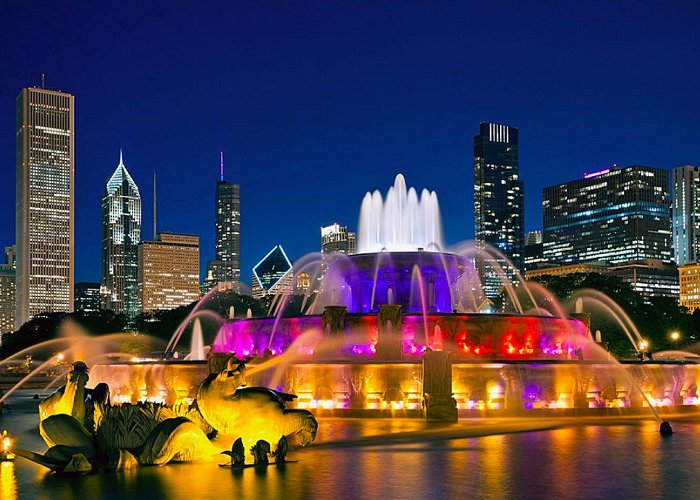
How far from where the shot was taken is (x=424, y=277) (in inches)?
1716

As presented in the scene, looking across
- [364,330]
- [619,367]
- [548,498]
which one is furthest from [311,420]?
[364,330]

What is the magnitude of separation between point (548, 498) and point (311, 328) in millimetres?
23949

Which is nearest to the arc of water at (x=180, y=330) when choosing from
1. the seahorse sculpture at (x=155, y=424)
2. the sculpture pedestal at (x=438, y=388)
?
the sculpture pedestal at (x=438, y=388)

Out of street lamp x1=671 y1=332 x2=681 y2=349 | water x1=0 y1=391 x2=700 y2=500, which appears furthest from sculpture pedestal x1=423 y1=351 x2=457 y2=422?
street lamp x1=671 y1=332 x2=681 y2=349

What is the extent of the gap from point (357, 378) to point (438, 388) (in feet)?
10.9

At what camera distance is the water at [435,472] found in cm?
1541

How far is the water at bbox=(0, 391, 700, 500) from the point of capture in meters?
15.4

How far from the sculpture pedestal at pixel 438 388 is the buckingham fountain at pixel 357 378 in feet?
0.10

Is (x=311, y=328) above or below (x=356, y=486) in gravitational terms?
above

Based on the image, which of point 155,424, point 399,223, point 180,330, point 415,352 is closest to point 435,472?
point 155,424

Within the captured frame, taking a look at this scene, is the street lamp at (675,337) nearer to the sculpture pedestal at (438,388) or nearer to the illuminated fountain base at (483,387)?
the illuminated fountain base at (483,387)

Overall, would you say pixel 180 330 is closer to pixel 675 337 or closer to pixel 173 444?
pixel 675 337

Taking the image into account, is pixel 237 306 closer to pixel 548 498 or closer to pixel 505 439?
pixel 505 439

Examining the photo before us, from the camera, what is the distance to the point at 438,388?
94.2ft
